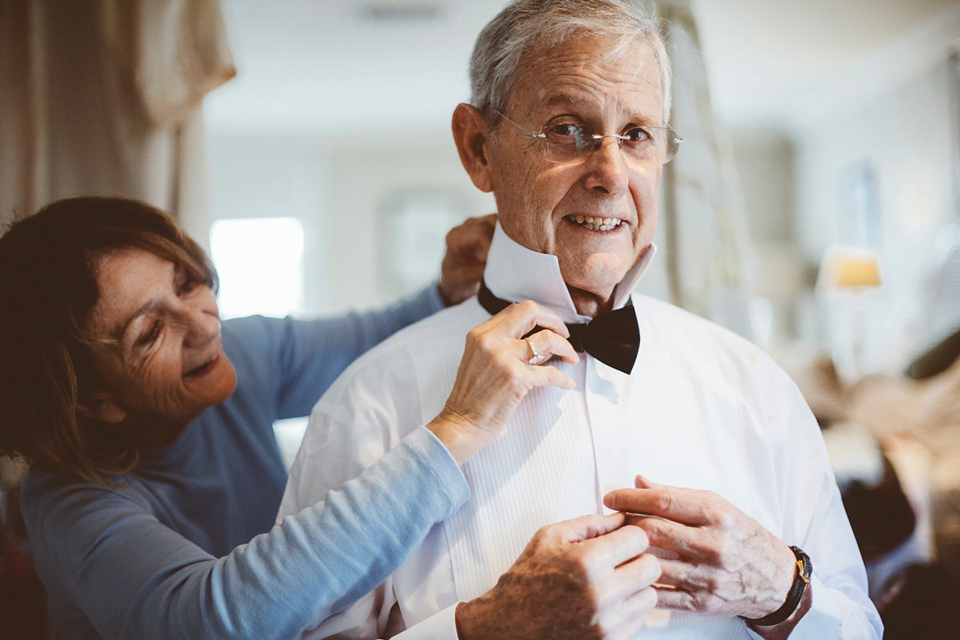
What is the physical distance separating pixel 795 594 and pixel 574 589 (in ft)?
1.03

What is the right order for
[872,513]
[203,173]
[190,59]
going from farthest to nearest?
[203,173] < [190,59] < [872,513]

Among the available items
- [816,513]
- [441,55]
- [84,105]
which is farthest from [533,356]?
[441,55]

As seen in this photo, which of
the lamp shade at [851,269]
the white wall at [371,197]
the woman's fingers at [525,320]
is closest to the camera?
the woman's fingers at [525,320]

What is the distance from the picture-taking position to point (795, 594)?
749 mm

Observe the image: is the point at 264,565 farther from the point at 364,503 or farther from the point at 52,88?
the point at 52,88

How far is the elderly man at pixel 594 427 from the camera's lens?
704 mm

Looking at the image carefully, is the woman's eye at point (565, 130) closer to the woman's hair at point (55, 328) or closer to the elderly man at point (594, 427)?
the elderly man at point (594, 427)

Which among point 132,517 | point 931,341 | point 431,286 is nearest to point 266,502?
point 132,517

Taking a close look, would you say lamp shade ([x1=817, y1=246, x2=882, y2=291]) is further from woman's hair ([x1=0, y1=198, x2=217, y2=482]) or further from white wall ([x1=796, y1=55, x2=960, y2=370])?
woman's hair ([x1=0, y1=198, x2=217, y2=482])

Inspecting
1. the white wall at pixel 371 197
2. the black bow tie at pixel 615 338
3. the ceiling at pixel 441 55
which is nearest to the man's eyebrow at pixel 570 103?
the black bow tie at pixel 615 338

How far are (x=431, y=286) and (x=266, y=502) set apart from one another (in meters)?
0.52

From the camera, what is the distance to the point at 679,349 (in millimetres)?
922

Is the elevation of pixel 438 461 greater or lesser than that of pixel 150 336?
lesser

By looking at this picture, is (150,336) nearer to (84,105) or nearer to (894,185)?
(84,105)
